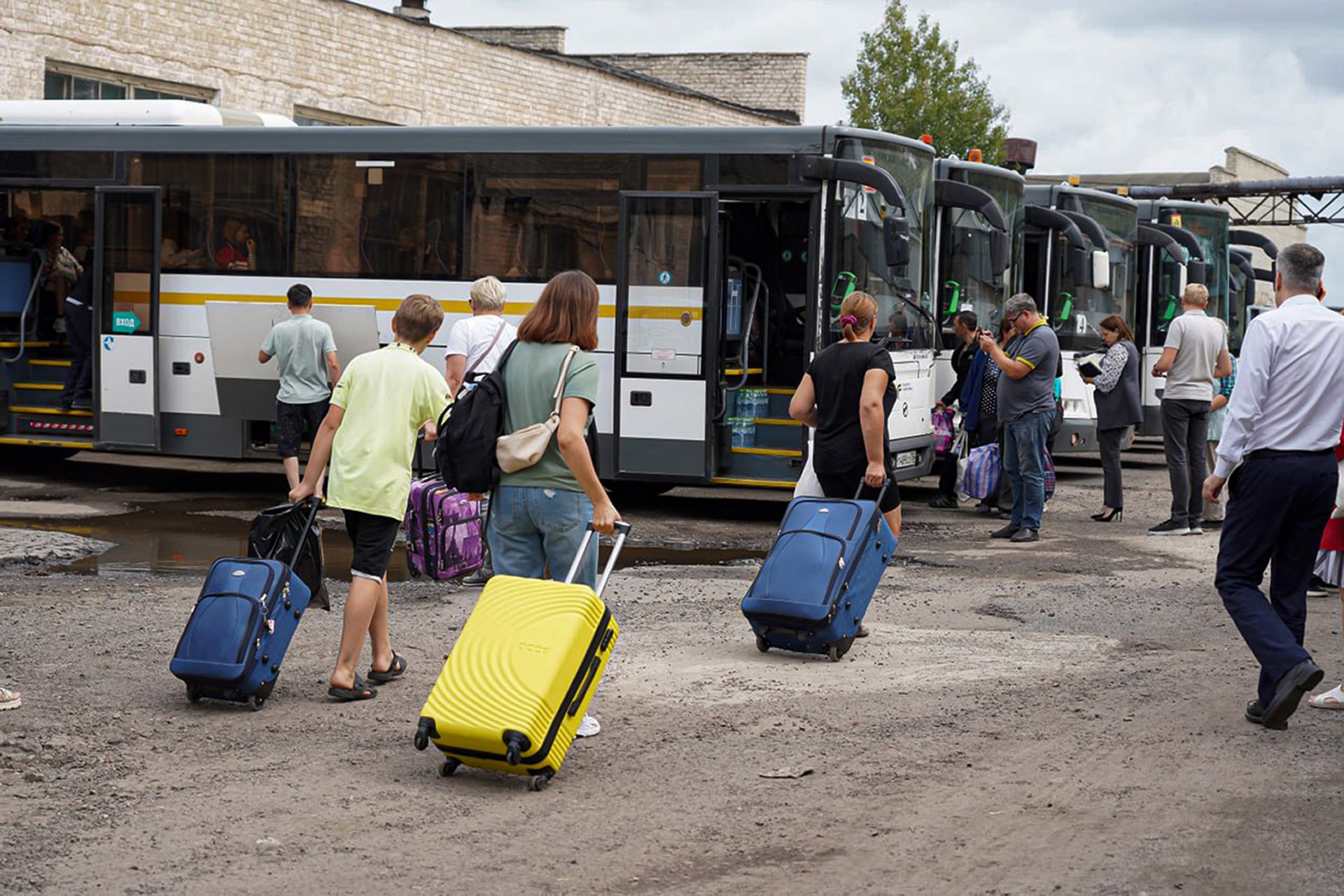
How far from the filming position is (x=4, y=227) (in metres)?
16.7

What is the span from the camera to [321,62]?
28.0 m

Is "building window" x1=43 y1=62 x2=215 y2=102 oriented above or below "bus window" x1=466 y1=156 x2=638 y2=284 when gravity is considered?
above

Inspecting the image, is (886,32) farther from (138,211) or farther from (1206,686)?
(1206,686)

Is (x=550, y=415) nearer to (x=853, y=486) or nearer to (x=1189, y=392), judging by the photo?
(x=853, y=486)

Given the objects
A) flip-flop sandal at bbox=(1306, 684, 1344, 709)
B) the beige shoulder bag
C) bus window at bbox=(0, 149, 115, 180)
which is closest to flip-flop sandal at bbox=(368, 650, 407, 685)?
the beige shoulder bag

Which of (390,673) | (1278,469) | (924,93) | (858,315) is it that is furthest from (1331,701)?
(924,93)

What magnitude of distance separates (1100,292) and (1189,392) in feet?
22.8

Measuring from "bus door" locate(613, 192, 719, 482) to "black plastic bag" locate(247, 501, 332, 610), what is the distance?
257 inches

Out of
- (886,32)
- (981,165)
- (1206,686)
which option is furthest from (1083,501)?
(886,32)

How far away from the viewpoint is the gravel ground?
5082mm

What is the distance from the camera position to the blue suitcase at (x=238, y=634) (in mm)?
6918

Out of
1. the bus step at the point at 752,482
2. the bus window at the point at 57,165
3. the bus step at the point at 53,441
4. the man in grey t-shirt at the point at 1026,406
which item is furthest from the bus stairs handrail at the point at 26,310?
the man in grey t-shirt at the point at 1026,406

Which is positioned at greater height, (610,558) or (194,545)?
(610,558)

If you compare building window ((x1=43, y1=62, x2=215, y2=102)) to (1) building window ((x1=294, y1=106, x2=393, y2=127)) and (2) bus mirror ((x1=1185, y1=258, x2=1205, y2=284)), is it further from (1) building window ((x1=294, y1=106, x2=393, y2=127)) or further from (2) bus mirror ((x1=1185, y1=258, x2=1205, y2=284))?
(2) bus mirror ((x1=1185, y1=258, x2=1205, y2=284))
